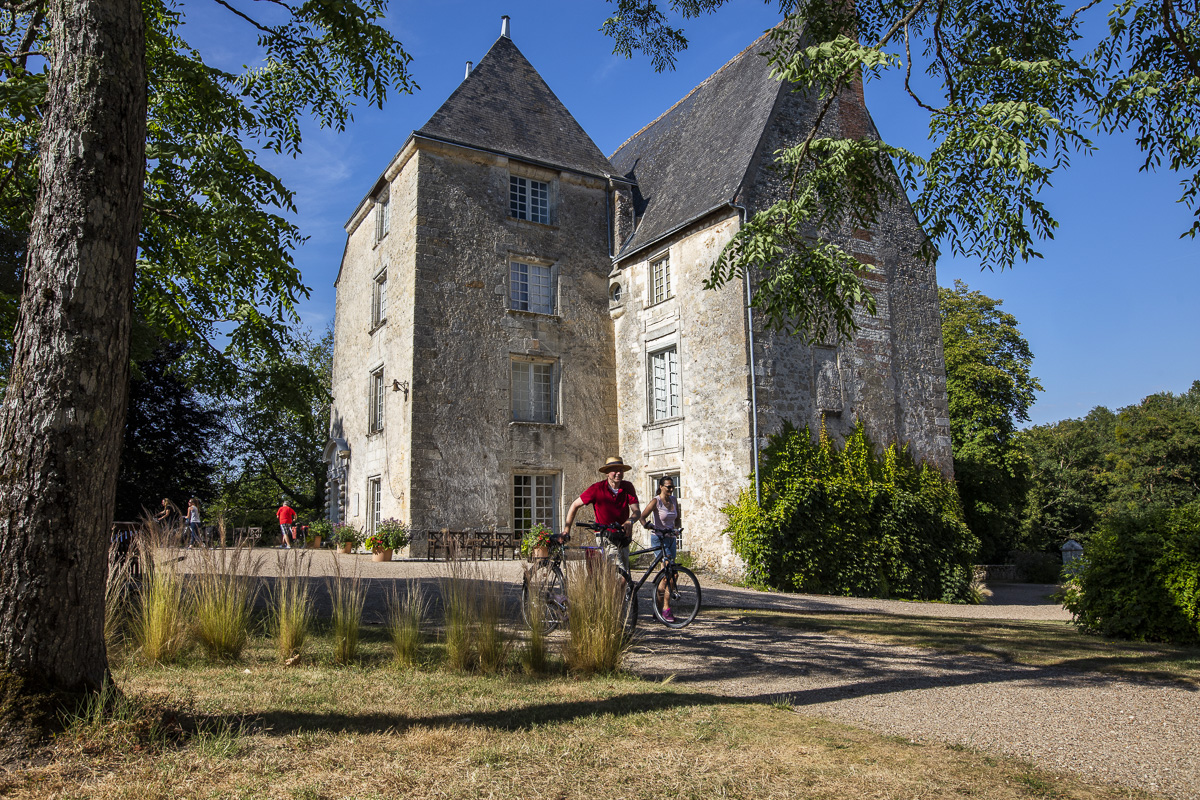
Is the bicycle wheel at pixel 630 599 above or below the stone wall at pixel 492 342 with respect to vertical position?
below

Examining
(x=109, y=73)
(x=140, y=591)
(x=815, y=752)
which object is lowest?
(x=815, y=752)

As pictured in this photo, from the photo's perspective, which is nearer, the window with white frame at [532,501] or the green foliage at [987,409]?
the window with white frame at [532,501]

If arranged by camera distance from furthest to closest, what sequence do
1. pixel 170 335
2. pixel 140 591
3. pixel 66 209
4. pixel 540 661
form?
pixel 170 335
pixel 140 591
pixel 540 661
pixel 66 209

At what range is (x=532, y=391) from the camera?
18.8m

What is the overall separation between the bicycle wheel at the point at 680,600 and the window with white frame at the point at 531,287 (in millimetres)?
11200

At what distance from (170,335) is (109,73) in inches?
207

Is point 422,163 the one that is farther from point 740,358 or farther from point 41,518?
point 41,518

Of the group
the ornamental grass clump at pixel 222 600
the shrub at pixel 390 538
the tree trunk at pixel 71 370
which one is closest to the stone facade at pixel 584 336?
the shrub at pixel 390 538

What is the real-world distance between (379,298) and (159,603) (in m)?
15.5

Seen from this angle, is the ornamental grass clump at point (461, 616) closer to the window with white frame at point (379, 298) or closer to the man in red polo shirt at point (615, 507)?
the man in red polo shirt at point (615, 507)

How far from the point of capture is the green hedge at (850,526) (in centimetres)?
1485

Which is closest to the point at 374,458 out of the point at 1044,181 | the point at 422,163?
the point at 422,163

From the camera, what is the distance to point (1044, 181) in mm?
6352

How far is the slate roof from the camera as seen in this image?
17.3m
